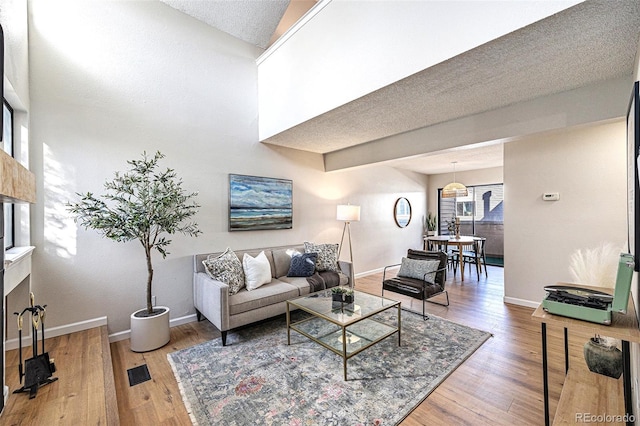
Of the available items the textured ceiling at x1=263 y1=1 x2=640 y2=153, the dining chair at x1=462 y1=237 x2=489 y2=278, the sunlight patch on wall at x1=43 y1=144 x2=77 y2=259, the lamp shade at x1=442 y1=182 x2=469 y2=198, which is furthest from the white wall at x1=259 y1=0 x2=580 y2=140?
the dining chair at x1=462 y1=237 x2=489 y2=278

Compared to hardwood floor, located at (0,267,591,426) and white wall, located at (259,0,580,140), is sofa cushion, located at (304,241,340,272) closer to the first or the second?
hardwood floor, located at (0,267,591,426)

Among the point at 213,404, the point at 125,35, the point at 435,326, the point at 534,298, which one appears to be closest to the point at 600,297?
the point at 435,326

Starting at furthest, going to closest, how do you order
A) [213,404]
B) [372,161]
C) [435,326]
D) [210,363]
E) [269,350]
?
1. [372,161]
2. [435,326]
3. [269,350]
4. [210,363]
5. [213,404]

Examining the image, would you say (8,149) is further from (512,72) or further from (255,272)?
(512,72)

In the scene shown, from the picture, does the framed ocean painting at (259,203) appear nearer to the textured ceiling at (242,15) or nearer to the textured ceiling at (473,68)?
the textured ceiling at (473,68)

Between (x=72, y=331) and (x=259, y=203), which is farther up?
(x=259, y=203)

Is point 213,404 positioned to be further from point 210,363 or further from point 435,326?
point 435,326

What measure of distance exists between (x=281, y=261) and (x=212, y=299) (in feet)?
3.97

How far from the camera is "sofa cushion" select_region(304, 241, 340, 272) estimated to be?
159 inches

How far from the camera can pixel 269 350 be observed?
2.79 metres

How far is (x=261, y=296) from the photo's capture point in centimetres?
313

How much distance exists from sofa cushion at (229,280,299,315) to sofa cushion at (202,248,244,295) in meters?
0.10

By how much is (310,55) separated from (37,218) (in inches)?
126

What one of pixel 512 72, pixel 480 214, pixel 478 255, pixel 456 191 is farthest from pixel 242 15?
pixel 480 214
